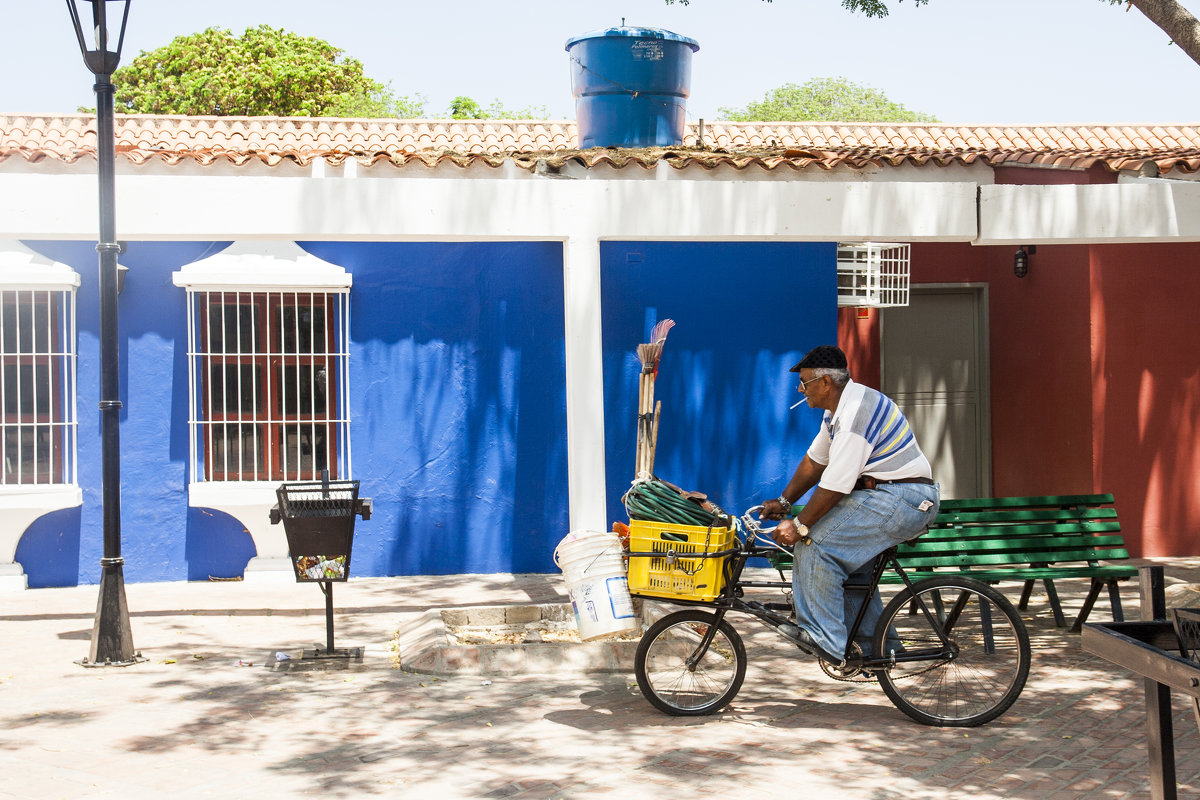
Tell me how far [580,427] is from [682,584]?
2.77 metres

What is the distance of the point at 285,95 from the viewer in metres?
32.4

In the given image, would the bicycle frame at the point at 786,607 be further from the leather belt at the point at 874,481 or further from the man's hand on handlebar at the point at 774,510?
the leather belt at the point at 874,481

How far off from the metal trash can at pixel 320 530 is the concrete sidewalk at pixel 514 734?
0.55m

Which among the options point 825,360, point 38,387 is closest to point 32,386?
point 38,387

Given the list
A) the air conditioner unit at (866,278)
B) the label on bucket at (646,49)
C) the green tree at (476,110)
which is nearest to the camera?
the air conditioner unit at (866,278)

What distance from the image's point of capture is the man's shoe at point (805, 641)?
5301 mm

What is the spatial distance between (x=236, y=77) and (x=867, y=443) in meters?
29.5

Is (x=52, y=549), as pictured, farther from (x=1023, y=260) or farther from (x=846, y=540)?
(x=1023, y=260)

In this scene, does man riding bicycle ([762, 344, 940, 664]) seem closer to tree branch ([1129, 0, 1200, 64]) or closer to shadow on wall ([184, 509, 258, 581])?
tree branch ([1129, 0, 1200, 64])

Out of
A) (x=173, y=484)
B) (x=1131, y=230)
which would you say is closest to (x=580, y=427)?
(x=173, y=484)

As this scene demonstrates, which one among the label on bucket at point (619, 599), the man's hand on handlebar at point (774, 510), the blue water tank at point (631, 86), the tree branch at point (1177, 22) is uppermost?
the blue water tank at point (631, 86)

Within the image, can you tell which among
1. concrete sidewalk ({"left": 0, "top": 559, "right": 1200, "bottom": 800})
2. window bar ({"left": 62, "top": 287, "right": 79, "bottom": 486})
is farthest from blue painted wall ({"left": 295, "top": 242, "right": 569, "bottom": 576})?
concrete sidewalk ({"left": 0, "top": 559, "right": 1200, "bottom": 800})

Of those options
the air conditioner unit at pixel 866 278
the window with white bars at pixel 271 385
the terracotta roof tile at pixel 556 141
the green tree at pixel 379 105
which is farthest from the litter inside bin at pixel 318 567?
the green tree at pixel 379 105

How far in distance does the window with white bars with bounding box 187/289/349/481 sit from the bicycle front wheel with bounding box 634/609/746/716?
14.9 ft
